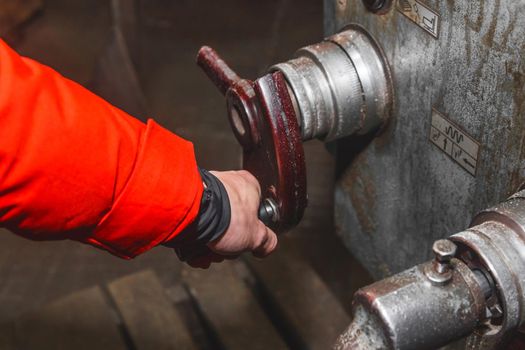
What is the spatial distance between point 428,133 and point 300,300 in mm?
586

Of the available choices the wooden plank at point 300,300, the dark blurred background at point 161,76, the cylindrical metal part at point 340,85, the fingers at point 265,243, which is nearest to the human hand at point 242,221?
the fingers at point 265,243

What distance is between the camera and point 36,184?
2.88 feet

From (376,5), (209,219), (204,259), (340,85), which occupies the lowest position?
(204,259)

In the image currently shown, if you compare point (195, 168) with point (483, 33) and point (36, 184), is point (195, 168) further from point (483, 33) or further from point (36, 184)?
point (483, 33)

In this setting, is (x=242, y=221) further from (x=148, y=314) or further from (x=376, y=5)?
(x=148, y=314)

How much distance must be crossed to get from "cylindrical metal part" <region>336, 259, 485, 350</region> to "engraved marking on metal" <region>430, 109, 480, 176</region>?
0.73ft

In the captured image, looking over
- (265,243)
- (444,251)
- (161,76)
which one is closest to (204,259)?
(265,243)

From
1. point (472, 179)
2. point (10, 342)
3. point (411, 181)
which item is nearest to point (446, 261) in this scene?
point (472, 179)

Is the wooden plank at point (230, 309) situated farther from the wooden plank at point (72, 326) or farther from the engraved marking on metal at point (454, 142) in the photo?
the engraved marking on metal at point (454, 142)

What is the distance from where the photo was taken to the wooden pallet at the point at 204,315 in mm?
1516

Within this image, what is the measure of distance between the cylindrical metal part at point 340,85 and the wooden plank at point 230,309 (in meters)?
0.55

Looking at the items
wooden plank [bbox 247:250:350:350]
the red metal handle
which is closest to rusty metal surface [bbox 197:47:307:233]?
the red metal handle

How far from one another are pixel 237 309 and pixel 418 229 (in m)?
0.52

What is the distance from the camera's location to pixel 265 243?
1097 mm
